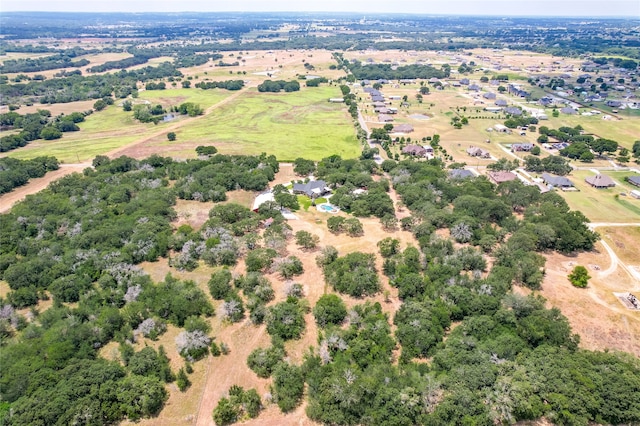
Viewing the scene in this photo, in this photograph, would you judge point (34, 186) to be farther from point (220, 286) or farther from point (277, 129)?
point (277, 129)

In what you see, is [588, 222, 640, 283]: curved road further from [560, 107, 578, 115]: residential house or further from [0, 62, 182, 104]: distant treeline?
[0, 62, 182, 104]: distant treeline

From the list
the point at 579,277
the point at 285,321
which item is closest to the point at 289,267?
the point at 285,321

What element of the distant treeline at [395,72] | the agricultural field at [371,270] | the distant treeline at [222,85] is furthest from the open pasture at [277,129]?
the distant treeline at [395,72]

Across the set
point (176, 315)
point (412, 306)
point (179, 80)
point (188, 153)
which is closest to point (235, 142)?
point (188, 153)

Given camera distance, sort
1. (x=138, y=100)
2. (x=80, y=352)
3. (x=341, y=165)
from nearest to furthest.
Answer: (x=80, y=352)
(x=341, y=165)
(x=138, y=100)

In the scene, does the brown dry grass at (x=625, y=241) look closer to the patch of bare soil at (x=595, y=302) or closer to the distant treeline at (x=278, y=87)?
the patch of bare soil at (x=595, y=302)

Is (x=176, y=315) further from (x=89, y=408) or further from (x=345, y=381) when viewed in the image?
Answer: (x=345, y=381)

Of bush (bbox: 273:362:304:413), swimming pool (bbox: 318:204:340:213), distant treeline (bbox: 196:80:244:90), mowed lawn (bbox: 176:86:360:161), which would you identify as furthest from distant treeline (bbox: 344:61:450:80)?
bush (bbox: 273:362:304:413)
